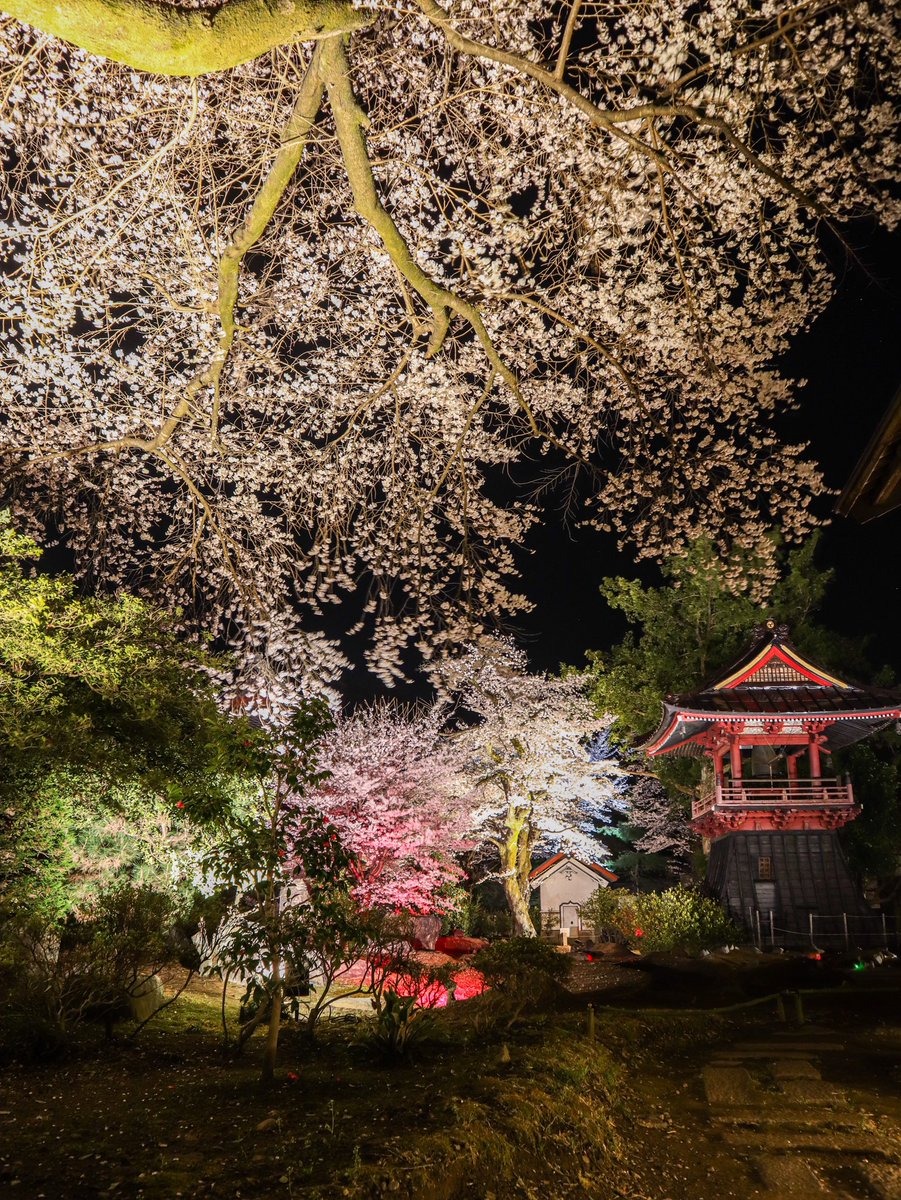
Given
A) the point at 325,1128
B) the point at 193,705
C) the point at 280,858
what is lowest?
the point at 325,1128

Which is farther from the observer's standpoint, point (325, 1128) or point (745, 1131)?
point (745, 1131)

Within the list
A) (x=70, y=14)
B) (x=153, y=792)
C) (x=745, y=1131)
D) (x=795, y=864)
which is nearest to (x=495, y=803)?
(x=795, y=864)

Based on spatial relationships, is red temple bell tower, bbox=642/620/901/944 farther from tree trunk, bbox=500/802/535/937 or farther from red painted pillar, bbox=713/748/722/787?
tree trunk, bbox=500/802/535/937

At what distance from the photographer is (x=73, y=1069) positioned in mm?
5434

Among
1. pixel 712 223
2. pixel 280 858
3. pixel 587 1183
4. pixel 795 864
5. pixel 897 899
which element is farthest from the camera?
pixel 897 899

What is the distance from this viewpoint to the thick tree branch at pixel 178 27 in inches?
127

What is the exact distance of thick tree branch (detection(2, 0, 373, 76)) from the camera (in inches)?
127

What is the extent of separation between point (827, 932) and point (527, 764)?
360 inches

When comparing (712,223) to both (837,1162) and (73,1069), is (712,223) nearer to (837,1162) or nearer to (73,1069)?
(837,1162)

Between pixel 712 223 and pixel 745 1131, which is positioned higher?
pixel 712 223

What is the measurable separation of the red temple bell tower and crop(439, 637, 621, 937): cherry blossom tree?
16.1ft

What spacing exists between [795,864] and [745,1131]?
1419 cm

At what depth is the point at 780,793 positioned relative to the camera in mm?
17938

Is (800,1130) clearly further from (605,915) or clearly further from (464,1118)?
(605,915)
